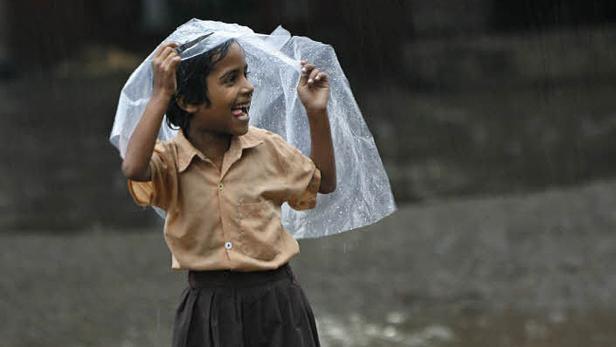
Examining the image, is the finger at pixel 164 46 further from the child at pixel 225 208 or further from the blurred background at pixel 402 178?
the blurred background at pixel 402 178

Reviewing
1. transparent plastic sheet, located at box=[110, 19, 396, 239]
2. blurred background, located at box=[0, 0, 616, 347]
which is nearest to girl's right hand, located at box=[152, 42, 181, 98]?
transparent plastic sheet, located at box=[110, 19, 396, 239]

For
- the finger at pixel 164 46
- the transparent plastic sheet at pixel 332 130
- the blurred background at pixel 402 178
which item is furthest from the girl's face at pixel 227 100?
the blurred background at pixel 402 178

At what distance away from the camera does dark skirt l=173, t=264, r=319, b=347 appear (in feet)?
10.4

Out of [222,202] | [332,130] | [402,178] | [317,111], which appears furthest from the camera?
[402,178]

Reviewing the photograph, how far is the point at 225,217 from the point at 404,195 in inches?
284

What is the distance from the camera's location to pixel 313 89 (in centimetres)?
332

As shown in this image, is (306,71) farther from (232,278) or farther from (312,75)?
(232,278)

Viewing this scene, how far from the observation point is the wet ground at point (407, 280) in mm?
6289

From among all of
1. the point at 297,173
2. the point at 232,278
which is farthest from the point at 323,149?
the point at 232,278

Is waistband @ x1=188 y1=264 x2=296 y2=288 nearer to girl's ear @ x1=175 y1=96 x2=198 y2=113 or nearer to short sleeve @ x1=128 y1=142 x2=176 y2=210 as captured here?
short sleeve @ x1=128 y1=142 x2=176 y2=210

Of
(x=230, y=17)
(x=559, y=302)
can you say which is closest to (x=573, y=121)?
(x=230, y=17)

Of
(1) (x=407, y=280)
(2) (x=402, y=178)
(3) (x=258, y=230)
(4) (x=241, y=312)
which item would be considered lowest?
(2) (x=402, y=178)

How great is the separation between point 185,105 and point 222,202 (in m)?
0.27

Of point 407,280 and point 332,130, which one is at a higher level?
point 332,130
